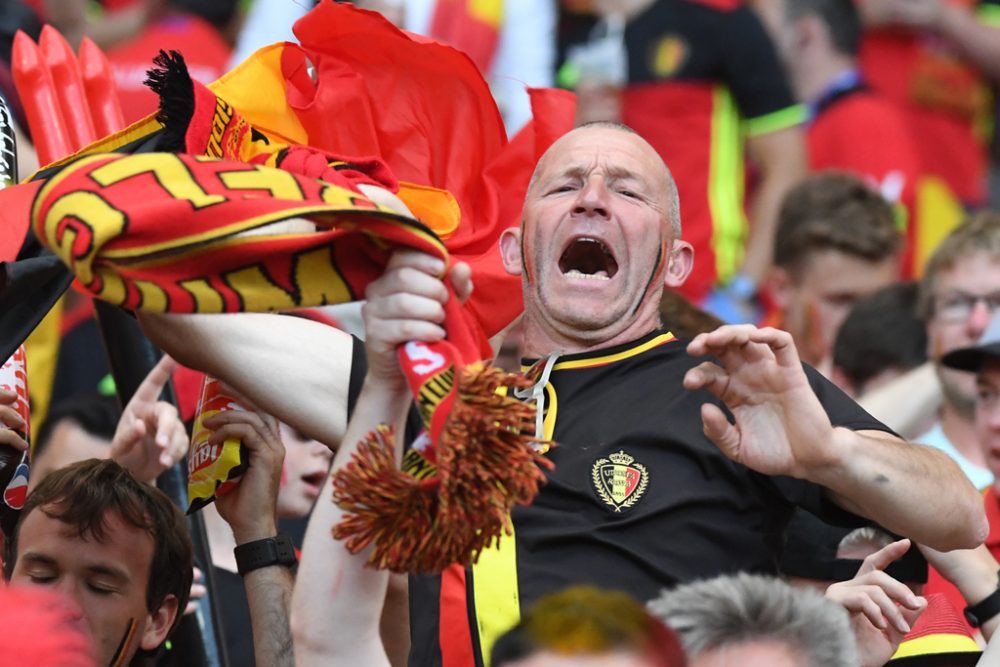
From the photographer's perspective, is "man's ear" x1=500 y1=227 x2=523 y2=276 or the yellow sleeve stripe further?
the yellow sleeve stripe

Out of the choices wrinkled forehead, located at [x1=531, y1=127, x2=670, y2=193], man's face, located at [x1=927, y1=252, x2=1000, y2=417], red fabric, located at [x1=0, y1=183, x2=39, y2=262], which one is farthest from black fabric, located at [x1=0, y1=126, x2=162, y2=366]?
man's face, located at [x1=927, y1=252, x2=1000, y2=417]

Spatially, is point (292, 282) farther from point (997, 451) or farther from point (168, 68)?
point (997, 451)

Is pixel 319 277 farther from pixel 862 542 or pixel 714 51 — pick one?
pixel 714 51

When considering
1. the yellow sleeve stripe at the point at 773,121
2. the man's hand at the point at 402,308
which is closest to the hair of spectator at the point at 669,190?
the man's hand at the point at 402,308

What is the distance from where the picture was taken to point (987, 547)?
409 centimetres

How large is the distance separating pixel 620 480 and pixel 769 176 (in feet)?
13.1

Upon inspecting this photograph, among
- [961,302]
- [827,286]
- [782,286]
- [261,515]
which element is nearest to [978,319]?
[961,302]

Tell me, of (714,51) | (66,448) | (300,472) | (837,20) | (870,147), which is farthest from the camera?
(837,20)

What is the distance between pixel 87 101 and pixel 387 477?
172 cm

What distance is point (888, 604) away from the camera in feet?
9.41

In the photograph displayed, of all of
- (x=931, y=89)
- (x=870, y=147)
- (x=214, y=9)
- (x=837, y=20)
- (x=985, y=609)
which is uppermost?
(x=214, y=9)

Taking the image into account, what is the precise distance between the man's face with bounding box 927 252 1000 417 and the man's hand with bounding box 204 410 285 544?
2.22 metres

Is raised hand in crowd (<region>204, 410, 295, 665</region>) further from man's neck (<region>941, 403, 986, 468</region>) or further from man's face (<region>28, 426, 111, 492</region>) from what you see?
man's neck (<region>941, 403, 986, 468</region>)

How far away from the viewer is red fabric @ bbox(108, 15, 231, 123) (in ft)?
21.0
